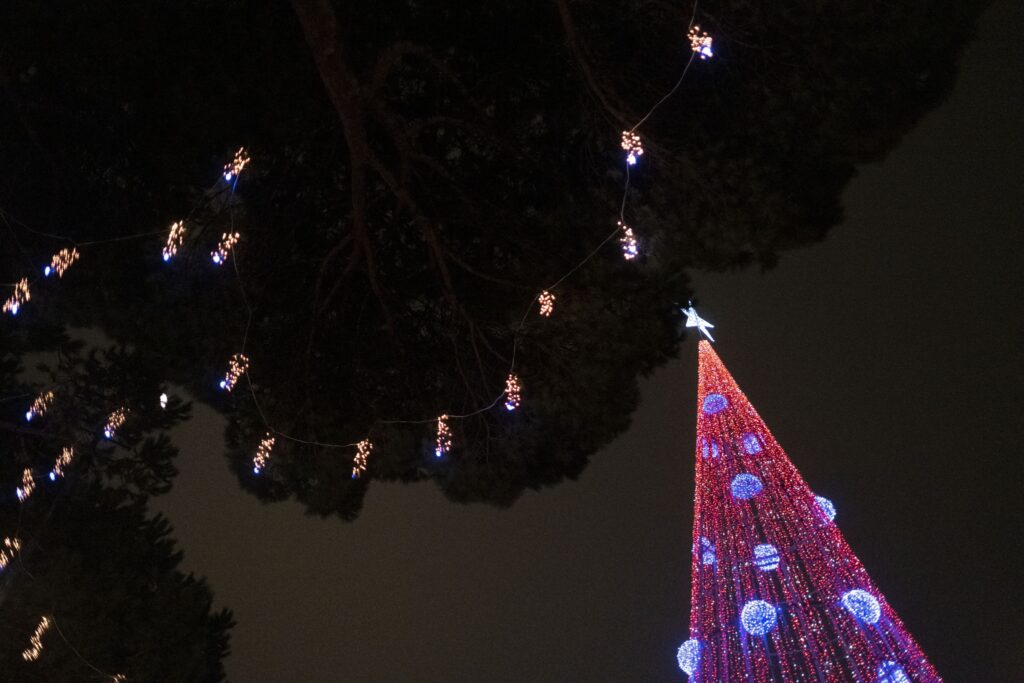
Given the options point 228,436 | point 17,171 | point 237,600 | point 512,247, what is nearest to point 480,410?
point 512,247

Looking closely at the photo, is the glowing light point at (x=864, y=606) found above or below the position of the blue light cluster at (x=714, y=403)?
below

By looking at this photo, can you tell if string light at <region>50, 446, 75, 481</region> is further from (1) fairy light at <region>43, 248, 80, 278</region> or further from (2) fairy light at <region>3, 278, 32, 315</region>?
(1) fairy light at <region>43, 248, 80, 278</region>

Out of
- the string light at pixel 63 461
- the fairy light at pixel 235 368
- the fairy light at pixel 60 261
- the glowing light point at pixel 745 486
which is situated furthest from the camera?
the glowing light point at pixel 745 486

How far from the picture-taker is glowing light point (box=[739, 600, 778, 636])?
16.3ft

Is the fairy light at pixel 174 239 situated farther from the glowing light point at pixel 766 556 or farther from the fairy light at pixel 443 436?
the glowing light point at pixel 766 556

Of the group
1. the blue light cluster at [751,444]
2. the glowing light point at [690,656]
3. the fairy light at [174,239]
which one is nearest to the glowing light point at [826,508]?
the blue light cluster at [751,444]

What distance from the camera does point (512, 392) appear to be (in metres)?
4.61

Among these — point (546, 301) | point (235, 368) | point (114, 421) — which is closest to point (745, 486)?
point (546, 301)

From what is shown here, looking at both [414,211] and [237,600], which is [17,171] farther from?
[237,600]

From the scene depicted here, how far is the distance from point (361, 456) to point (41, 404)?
1869mm

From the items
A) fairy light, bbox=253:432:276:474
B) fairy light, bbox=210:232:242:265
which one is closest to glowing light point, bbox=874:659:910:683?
fairy light, bbox=253:432:276:474

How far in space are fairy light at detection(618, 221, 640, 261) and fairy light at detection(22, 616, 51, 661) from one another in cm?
367

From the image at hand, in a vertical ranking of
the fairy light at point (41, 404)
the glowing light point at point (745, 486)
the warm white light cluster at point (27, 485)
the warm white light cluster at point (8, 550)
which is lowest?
the warm white light cluster at point (8, 550)

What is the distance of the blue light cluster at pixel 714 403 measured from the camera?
5434 millimetres
